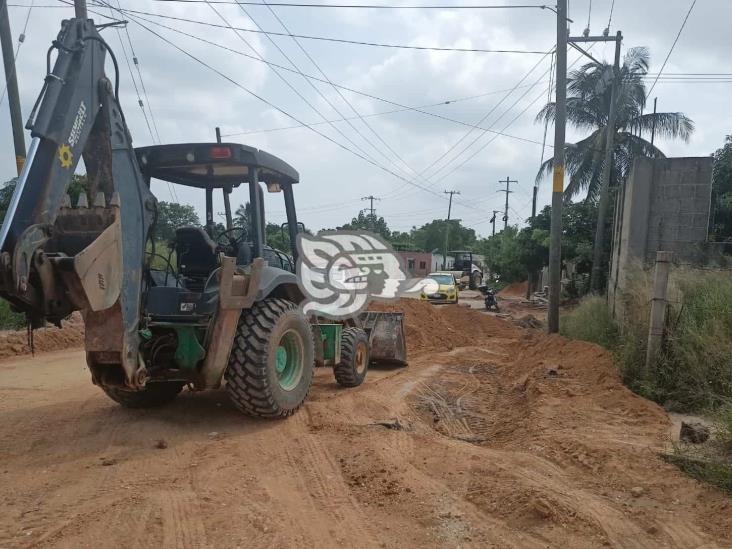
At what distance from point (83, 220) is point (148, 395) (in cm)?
236

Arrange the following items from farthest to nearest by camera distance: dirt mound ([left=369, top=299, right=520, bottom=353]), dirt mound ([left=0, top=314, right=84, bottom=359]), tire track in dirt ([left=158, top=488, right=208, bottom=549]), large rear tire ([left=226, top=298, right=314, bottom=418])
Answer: dirt mound ([left=369, top=299, right=520, bottom=353]) → dirt mound ([left=0, top=314, right=84, bottom=359]) → large rear tire ([left=226, top=298, right=314, bottom=418]) → tire track in dirt ([left=158, top=488, right=208, bottom=549])

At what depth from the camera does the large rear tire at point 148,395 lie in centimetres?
597

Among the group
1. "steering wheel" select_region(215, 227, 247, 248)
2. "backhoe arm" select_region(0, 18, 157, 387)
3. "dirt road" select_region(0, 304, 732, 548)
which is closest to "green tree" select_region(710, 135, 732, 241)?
"dirt road" select_region(0, 304, 732, 548)

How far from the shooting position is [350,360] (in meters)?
8.14

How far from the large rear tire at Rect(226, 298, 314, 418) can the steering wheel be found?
78 centimetres

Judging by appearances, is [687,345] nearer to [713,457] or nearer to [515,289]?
[713,457]

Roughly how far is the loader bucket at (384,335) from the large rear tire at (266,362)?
4005mm

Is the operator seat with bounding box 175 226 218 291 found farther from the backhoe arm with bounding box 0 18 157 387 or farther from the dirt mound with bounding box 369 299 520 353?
the dirt mound with bounding box 369 299 520 353

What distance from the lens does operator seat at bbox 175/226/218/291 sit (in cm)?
607

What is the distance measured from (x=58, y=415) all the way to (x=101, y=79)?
134 inches

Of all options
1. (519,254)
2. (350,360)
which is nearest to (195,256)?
(350,360)

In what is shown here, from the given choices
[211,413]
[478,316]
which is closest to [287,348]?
[211,413]

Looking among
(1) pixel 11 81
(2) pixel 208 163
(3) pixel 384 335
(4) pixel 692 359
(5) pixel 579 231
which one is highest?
(1) pixel 11 81

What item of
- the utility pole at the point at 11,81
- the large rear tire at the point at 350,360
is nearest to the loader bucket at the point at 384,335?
the large rear tire at the point at 350,360
